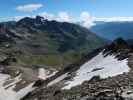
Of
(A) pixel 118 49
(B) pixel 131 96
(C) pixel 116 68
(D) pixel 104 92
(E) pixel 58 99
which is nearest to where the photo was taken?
(B) pixel 131 96

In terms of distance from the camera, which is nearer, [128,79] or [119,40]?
[128,79]

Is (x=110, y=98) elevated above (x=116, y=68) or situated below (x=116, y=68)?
below

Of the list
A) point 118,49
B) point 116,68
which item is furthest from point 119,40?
point 116,68

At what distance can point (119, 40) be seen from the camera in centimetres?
11162

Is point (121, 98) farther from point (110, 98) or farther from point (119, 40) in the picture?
point (119, 40)

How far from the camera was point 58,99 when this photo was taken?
4622 centimetres

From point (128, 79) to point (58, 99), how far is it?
11.5 m

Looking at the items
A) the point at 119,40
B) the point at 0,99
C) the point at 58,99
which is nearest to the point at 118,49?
the point at 119,40

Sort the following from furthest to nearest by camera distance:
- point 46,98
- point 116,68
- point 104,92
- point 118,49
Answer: point 118,49 → point 116,68 → point 46,98 → point 104,92

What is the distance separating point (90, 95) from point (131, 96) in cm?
738

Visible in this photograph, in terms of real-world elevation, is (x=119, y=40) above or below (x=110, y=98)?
above

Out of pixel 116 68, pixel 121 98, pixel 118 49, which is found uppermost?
pixel 118 49

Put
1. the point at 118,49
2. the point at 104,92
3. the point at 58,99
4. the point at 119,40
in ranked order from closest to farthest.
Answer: the point at 104,92 → the point at 58,99 → the point at 118,49 → the point at 119,40

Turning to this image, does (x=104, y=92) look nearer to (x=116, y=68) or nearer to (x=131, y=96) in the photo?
(x=131, y=96)
